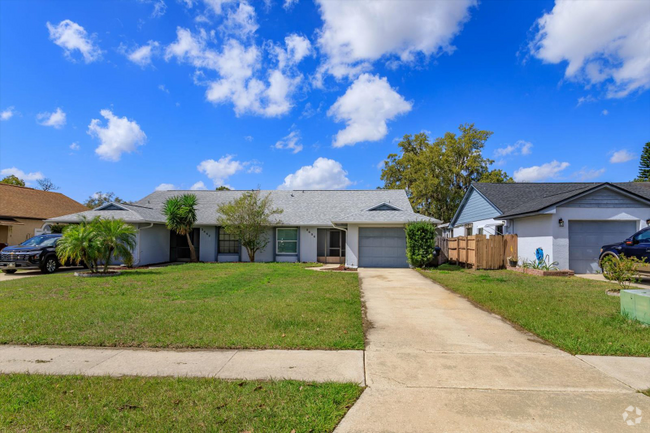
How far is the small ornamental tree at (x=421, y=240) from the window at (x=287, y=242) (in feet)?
23.5

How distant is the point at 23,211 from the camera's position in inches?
983

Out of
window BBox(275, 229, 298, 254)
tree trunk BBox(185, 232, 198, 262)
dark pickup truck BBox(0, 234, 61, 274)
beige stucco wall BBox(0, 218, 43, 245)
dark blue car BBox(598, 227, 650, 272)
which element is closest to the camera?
dark blue car BBox(598, 227, 650, 272)

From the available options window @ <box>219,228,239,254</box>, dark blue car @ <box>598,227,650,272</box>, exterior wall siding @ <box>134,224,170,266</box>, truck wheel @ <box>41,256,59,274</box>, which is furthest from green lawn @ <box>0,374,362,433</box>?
window @ <box>219,228,239,254</box>

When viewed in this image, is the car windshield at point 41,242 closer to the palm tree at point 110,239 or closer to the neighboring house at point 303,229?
the neighboring house at point 303,229

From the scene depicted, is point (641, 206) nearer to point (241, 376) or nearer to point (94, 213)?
point (241, 376)

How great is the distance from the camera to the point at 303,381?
3.85 m

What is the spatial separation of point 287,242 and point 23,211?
20110 millimetres

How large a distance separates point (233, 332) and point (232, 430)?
9.00ft

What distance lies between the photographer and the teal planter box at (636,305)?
6020 millimetres

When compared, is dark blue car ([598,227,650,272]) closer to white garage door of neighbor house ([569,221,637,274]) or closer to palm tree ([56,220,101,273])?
white garage door of neighbor house ([569,221,637,274])

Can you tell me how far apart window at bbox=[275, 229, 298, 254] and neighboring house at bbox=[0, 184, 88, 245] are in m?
17.3

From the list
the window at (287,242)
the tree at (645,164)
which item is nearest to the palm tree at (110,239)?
the window at (287,242)

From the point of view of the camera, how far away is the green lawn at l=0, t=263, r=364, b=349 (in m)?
5.27

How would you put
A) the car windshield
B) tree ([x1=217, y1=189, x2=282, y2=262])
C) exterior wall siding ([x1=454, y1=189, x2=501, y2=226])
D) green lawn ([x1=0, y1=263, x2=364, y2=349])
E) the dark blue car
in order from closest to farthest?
green lawn ([x1=0, y1=263, x2=364, y2=349]), the dark blue car, the car windshield, tree ([x1=217, y1=189, x2=282, y2=262]), exterior wall siding ([x1=454, y1=189, x2=501, y2=226])
